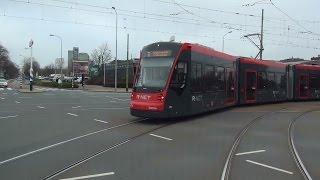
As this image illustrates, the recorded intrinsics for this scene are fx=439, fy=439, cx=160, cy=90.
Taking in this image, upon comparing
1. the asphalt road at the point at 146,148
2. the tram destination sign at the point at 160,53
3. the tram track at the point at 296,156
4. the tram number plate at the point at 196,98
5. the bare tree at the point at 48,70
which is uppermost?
the bare tree at the point at 48,70

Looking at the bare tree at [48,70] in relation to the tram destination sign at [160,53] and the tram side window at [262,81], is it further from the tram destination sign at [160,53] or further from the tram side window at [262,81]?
the tram destination sign at [160,53]

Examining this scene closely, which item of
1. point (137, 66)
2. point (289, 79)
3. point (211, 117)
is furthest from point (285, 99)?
point (137, 66)

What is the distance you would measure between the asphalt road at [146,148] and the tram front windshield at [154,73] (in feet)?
5.07

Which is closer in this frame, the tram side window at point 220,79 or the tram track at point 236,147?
the tram track at point 236,147

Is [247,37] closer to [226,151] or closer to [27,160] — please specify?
[226,151]

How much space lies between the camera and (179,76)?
17688 millimetres

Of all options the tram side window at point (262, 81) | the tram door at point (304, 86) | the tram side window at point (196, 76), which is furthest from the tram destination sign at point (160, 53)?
the tram door at point (304, 86)

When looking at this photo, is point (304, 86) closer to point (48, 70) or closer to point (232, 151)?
point (232, 151)

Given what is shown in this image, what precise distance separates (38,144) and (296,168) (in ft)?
22.1

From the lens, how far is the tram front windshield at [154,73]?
17.3 meters

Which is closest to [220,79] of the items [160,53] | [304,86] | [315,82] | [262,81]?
[160,53]

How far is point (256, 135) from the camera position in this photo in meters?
14.6

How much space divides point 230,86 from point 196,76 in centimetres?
621

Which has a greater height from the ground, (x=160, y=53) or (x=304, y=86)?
(x=160, y=53)
